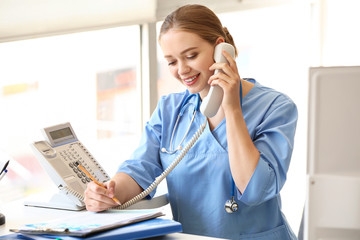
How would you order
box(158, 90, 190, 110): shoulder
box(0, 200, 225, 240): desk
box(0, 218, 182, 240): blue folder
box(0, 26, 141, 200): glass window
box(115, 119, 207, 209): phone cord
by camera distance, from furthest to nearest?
box(0, 26, 141, 200): glass window < box(158, 90, 190, 110): shoulder < box(115, 119, 207, 209): phone cord < box(0, 200, 225, 240): desk < box(0, 218, 182, 240): blue folder

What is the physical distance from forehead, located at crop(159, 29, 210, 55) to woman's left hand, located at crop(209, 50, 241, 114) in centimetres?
9

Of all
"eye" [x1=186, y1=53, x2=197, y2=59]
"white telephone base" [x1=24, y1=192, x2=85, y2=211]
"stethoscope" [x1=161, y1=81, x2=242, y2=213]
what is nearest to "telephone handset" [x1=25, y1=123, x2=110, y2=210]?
"white telephone base" [x1=24, y1=192, x2=85, y2=211]

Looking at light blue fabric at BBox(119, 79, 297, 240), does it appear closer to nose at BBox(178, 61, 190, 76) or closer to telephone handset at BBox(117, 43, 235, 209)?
telephone handset at BBox(117, 43, 235, 209)

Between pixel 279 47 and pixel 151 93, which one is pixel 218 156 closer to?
pixel 151 93

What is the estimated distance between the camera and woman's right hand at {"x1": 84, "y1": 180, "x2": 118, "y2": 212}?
1504mm

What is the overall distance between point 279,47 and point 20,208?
267cm

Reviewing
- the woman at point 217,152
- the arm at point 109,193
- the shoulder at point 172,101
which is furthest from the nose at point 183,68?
the arm at point 109,193

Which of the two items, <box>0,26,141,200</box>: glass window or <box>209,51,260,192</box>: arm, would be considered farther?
<box>0,26,141,200</box>: glass window

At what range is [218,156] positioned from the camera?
5.65 ft

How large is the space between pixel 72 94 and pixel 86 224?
1440mm

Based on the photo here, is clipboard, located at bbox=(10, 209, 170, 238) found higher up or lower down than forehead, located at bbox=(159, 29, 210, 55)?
lower down

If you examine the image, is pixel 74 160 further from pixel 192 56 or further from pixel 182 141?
pixel 192 56

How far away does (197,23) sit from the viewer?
5.66 ft

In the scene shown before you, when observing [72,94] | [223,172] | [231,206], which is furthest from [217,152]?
[72,94]
